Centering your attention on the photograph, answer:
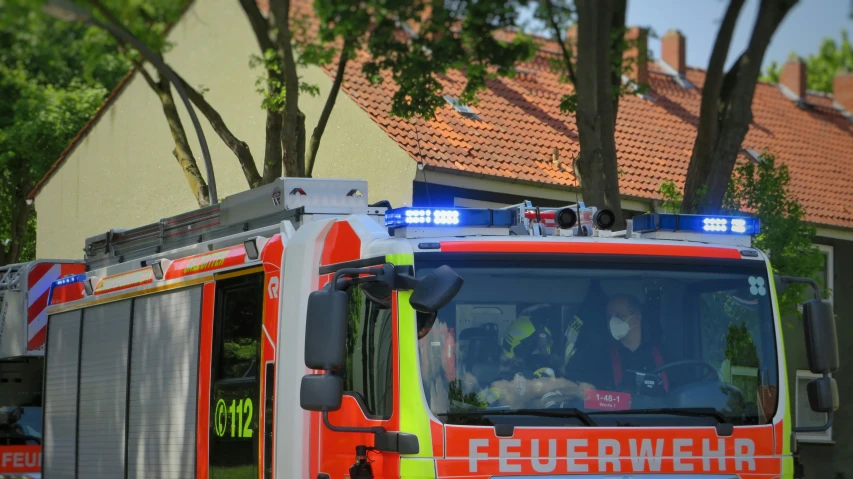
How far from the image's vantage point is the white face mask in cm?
645

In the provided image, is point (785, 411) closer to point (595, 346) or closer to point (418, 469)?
point (595, 346)

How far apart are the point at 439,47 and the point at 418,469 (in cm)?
886

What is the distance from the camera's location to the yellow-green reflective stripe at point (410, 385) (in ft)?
19.7

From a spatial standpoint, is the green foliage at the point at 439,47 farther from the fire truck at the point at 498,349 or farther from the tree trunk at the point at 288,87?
the fire truck at the point at 498,349

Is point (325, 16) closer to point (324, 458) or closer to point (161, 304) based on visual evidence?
point (161, 304)

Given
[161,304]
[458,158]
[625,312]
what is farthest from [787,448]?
[458,158]

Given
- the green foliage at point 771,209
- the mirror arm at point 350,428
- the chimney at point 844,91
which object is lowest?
the mirror arm at point 350,428

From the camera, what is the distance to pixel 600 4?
1357 cm

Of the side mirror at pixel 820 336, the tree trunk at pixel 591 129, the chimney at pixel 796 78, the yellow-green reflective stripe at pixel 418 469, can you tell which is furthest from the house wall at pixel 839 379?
the yellow-green reflective stripe at pixel 418 469

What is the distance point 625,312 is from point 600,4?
7610 mm

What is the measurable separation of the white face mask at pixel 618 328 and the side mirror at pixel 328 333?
1.36m

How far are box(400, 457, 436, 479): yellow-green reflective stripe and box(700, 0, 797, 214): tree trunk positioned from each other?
787 cm

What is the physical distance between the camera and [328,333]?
591cm

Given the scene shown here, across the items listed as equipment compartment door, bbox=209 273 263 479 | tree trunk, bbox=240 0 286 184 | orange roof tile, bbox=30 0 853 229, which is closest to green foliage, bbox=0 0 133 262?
orange roof tile, bbox=30 0 853 229
